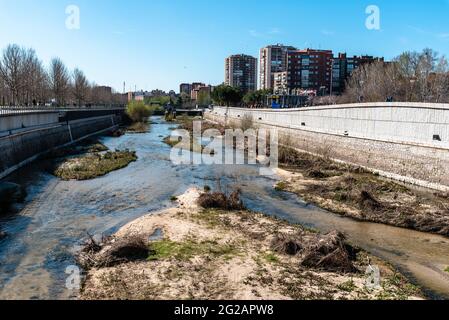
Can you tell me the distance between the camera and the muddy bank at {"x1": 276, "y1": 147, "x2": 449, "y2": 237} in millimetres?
17884

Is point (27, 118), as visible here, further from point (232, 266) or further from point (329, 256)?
point (329, 256)

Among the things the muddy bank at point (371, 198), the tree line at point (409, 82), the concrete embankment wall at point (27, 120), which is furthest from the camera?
the tree line at point (409, 82)

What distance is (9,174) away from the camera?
Result: 27281mm

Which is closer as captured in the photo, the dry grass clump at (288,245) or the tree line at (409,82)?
the dry grass clump at (288,245)

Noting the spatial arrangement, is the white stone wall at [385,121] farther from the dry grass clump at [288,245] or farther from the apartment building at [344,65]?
the apartment building at [344,65]

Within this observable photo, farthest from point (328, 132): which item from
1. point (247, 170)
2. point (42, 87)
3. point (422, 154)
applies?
point (42, 87)

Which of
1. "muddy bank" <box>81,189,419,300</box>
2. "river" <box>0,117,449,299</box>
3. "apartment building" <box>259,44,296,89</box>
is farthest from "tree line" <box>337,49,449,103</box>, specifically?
"apartment building" <box>259,44,296,89</box>

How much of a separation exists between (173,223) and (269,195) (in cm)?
851

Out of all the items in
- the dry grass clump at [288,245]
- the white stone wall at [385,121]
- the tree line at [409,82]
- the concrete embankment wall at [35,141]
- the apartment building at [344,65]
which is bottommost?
the dry grass clump at [288,245]

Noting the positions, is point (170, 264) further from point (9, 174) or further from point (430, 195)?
point (9, 174)

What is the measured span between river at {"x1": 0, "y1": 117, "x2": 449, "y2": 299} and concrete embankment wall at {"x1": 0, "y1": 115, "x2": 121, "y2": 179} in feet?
3.52

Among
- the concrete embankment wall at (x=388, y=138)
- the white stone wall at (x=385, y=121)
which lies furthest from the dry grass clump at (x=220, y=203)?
the white stone wall at (x=385, y=121)

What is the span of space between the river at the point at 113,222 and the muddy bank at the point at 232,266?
131 cm

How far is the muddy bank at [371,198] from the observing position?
58.7 feet
